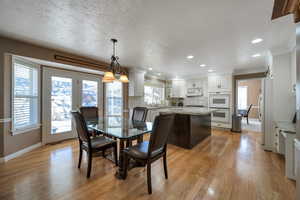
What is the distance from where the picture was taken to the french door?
3.37m

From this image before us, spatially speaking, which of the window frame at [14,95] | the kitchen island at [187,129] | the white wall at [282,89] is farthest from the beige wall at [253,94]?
the window frame at [14,95]

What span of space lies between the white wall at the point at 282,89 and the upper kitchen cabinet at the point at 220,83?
214 cm

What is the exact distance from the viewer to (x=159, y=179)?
1966 millimetres

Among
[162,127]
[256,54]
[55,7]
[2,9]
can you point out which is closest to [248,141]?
[256,54]

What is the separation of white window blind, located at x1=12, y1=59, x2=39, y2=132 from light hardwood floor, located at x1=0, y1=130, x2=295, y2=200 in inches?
29.9

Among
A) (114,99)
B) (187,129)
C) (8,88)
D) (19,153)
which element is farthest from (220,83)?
(19,153)

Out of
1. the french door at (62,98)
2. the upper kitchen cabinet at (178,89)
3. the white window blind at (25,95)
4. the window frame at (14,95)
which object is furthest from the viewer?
the upper kitchen cabinet at (178,89)

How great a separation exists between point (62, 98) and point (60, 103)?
151mm

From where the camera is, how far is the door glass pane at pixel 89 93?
159 inches

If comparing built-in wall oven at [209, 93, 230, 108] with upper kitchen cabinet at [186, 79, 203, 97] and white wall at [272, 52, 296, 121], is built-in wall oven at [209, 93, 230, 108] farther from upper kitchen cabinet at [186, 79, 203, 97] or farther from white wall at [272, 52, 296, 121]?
white wall at [272, 52, 296, 121]

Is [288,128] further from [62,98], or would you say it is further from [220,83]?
[62,98]

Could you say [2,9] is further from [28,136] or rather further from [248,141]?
[248,141]

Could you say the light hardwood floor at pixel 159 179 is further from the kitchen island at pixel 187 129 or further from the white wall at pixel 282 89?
the white wall at pixel 282 89

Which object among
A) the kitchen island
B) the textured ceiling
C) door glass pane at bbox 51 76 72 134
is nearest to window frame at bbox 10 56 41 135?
door glass pane at bbox 51 76 72 134
